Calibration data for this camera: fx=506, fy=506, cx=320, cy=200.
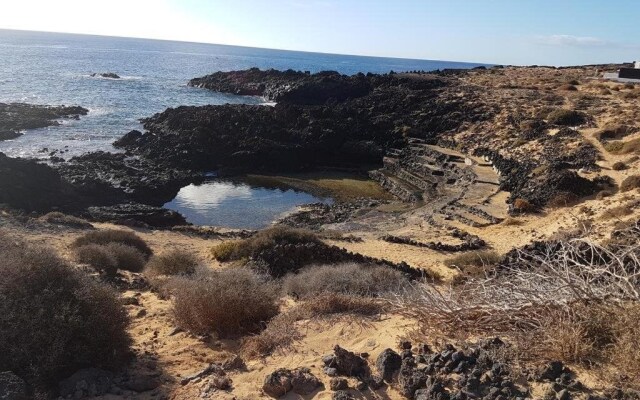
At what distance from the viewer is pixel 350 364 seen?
561 centimetres

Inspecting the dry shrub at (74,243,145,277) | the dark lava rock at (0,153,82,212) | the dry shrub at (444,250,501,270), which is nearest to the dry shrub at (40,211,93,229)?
the dark lava rock at (0,153,82,212)

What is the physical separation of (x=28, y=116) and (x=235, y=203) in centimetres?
2957

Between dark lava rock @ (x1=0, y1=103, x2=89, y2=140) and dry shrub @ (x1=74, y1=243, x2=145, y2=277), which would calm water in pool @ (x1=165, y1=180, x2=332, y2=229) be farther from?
dark lava rock @ (x1=0, y1=103, x2=89, y2=140)

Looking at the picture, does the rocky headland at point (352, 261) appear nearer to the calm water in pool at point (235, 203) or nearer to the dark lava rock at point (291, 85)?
the calm water in pool at point (235, 203)

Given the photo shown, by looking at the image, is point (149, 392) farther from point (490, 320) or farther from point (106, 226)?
point (106, 226)

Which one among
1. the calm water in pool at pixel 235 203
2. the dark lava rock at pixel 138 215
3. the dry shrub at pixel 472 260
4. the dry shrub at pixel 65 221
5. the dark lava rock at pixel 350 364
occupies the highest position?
the dark lava rock at pixel 350 364

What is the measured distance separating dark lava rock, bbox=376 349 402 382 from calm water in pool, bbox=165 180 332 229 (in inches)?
728

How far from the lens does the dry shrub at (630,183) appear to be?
21.6 meters

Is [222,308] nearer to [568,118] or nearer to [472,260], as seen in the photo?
[472,260]

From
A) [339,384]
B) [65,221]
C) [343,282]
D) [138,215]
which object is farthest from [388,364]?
[138,215]

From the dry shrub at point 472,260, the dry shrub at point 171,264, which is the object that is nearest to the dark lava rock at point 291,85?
the dry shrub at point 472,260

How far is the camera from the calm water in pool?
24766 mm

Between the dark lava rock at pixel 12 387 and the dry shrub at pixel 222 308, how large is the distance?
9.26 feet

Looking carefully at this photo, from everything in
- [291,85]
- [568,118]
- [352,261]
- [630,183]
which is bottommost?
[352,261]
